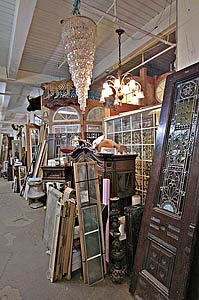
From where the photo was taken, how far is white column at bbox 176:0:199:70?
6.13 ft

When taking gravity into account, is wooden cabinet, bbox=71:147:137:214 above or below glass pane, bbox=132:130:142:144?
below

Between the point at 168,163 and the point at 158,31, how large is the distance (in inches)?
128

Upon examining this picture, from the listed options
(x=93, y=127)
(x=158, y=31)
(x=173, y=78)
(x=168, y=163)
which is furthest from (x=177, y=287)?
(x=93, y=127)

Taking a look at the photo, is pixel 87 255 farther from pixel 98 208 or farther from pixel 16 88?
pixel 16 88

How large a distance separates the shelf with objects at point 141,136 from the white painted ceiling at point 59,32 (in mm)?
1518

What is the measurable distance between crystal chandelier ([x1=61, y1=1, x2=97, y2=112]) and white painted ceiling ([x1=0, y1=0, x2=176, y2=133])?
2.53 feet

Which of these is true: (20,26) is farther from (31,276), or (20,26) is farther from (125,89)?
(31,276)

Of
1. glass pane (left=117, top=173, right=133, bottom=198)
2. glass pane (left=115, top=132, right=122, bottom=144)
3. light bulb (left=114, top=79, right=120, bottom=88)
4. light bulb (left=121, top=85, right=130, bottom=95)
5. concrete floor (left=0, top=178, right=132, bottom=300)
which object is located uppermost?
light bulb (left=114, top=79, right=120, bottom=88)

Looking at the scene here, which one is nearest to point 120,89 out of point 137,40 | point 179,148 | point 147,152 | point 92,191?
point 147,152

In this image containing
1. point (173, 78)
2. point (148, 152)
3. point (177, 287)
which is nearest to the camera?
point (177, 287)

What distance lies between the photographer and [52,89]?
588 cm

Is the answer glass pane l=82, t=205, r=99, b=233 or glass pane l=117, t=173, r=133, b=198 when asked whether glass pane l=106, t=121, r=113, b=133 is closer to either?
glass pane l=117, t=173, r=133, b=198

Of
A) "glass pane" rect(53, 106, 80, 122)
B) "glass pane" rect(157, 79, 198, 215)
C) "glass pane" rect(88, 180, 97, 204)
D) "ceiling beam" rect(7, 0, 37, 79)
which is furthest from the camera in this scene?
"glass pane" rect(53, 106, 80, 122)

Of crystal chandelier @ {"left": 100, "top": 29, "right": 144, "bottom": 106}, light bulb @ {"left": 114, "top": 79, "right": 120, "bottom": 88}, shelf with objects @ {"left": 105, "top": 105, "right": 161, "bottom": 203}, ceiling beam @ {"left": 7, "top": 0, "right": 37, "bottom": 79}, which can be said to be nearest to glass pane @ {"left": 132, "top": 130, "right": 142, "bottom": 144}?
shelf with objects @ {"left": 105, "top": 105, "right": 161, "bottom": 203}
